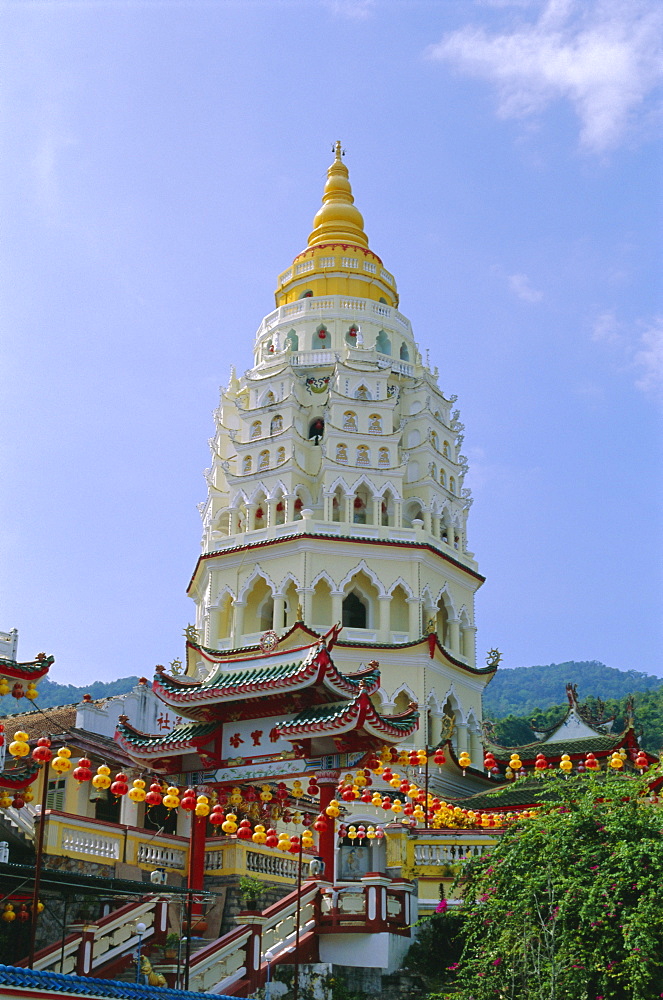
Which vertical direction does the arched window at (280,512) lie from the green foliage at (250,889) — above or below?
above

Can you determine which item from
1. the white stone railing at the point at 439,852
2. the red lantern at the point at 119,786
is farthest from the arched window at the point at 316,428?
the red lantern at the point at 119,786

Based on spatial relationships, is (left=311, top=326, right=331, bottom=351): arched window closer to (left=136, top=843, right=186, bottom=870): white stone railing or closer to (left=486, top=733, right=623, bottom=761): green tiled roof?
(left=486, top=733, right=623, bottom=761): green tiled roof

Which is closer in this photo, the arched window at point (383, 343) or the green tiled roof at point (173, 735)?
the green tiled roof at point (173, 735)

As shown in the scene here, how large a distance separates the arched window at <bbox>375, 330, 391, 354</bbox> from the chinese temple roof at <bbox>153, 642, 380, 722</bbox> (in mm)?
30763

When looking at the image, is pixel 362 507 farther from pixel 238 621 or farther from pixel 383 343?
pixel 383 343

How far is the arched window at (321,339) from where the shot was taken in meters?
56.7

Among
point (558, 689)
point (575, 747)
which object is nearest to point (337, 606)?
point (575, 747)

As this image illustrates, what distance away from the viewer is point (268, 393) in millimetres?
55250

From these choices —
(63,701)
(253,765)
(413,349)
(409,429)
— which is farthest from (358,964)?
(63,701)

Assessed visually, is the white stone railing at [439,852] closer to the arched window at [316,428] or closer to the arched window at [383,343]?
the arched window at [316,428]

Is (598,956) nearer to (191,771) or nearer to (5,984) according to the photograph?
(5,984)

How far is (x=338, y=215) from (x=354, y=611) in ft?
76.8

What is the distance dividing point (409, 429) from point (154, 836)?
3101 cm

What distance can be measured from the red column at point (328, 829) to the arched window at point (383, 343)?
34.1 m
